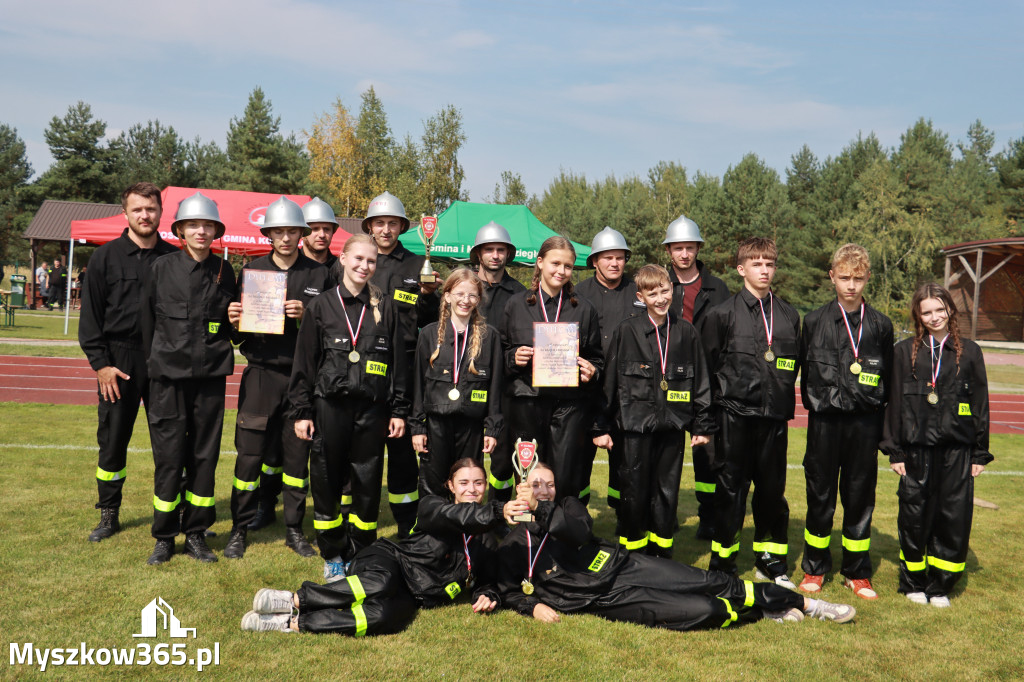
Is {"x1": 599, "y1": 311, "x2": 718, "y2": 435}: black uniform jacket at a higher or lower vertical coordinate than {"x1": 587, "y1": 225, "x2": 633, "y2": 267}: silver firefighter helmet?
lower

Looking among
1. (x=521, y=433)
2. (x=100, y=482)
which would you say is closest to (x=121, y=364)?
(x=100, y=482)

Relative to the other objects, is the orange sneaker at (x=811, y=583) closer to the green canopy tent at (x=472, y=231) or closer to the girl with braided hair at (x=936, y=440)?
the girl with braided hair at (x=936, y=440)

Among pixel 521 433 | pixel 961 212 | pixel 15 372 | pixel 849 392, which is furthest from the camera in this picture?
pixel 961 212

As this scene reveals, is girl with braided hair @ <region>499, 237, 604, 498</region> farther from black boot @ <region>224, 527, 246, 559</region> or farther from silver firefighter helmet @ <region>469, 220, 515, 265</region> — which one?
black boot @ <region>224, 527, 246, 559</region>

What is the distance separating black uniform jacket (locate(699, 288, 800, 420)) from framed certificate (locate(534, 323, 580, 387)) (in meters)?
1.06

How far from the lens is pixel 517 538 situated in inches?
186

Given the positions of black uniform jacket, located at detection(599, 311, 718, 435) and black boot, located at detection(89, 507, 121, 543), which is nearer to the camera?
black uniform jacket, located at detection(599, 311, 718, 435)

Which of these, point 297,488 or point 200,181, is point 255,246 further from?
point 200,181

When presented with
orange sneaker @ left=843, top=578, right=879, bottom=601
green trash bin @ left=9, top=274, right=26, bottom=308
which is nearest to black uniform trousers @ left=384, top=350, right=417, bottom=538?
orange sneaker @ left=843, top=578, right=879, bottom=601

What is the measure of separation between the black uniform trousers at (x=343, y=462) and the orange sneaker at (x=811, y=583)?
127 inches

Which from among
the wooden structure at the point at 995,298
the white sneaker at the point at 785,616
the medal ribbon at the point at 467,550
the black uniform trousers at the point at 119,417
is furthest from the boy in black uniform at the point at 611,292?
the wooden structure at the point at 995,298

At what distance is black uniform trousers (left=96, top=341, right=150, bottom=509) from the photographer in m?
5.61

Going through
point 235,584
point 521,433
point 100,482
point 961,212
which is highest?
point 961,212

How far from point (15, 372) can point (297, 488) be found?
12.0 metres
